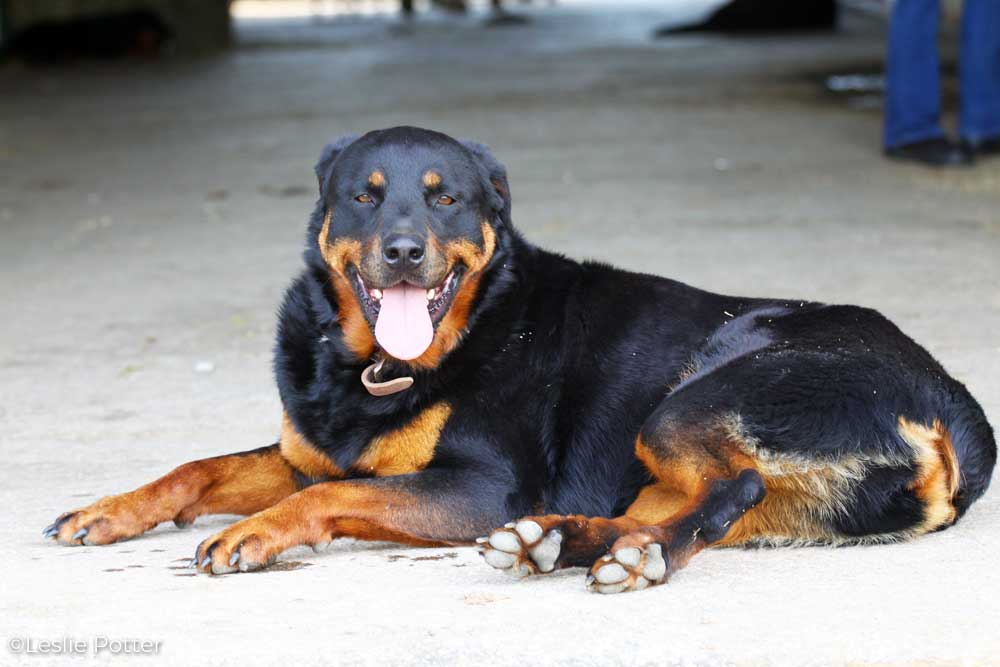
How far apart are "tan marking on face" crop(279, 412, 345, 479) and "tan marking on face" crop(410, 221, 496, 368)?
1.15 ft

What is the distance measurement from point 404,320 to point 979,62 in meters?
6.22

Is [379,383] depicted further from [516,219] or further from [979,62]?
[979,62]

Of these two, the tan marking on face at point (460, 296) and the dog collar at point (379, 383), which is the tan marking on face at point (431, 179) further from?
the dog collar at point (379, 383)

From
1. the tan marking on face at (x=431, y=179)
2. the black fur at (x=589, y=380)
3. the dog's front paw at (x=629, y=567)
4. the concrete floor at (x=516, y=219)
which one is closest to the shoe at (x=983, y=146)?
the concrete floor at (x=516, y=219)

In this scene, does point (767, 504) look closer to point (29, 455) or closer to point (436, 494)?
point (436, 494)

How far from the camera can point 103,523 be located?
12.5 ft

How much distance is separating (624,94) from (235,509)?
10.00m

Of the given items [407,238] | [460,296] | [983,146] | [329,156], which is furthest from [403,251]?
[983,146]

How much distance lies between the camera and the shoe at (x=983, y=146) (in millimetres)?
9289

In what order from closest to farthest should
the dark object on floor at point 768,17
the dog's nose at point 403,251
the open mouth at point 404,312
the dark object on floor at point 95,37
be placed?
the dog's nose at point 403,251, the open mouth at point 404,312, the dark object on floor at point 95,37, the dark object on floor at point 768,17

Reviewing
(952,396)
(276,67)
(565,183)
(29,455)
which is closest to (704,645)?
(952,396)

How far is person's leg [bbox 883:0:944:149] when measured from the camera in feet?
29.8

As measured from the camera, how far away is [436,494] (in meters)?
3.72

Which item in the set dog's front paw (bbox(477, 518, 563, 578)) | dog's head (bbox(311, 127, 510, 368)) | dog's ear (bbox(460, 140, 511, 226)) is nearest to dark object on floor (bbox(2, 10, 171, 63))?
dog's ear (bbox(460, 140, 511, 226))
